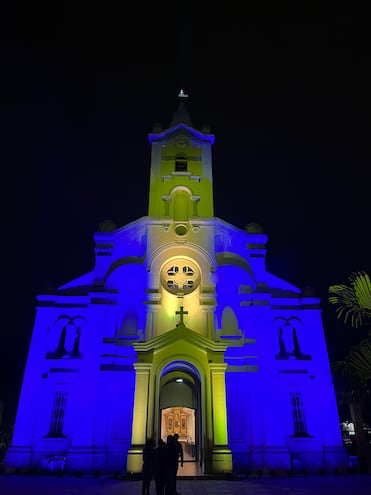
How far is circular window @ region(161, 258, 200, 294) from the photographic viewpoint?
2044 cm

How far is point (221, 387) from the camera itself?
51.5ft

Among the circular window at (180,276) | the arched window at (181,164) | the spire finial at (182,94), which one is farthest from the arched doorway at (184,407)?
the spire finial at (182,94)

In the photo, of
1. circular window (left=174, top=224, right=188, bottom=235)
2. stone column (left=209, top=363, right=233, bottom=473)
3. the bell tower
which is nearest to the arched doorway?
stone column (left=209, top=363, right=233, bottom=473)

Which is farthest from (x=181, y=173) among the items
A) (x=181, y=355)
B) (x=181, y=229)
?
(x=181, y=355)

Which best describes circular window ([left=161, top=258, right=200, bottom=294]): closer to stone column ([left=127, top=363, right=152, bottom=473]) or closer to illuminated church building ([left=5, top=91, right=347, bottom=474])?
illuminated church building ([left=5, top=91, right=347, bottom=474])

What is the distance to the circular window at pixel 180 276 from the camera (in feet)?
67.1

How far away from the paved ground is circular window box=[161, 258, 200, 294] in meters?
9.26

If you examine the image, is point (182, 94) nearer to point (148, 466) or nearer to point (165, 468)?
point (148, 466)

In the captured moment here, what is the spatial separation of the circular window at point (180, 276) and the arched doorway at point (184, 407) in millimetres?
4367

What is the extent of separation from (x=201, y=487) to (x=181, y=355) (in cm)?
526

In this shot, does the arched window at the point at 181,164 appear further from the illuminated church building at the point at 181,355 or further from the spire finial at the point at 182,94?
the spire finial at the point at 182,94

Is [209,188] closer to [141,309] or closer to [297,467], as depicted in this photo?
[141,309]

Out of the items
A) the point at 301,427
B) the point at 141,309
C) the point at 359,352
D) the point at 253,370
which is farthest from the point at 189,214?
the point at 359,352

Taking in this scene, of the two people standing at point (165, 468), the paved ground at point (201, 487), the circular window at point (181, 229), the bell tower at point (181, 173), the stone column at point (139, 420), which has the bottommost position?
the paved ground at point (201, 487)
